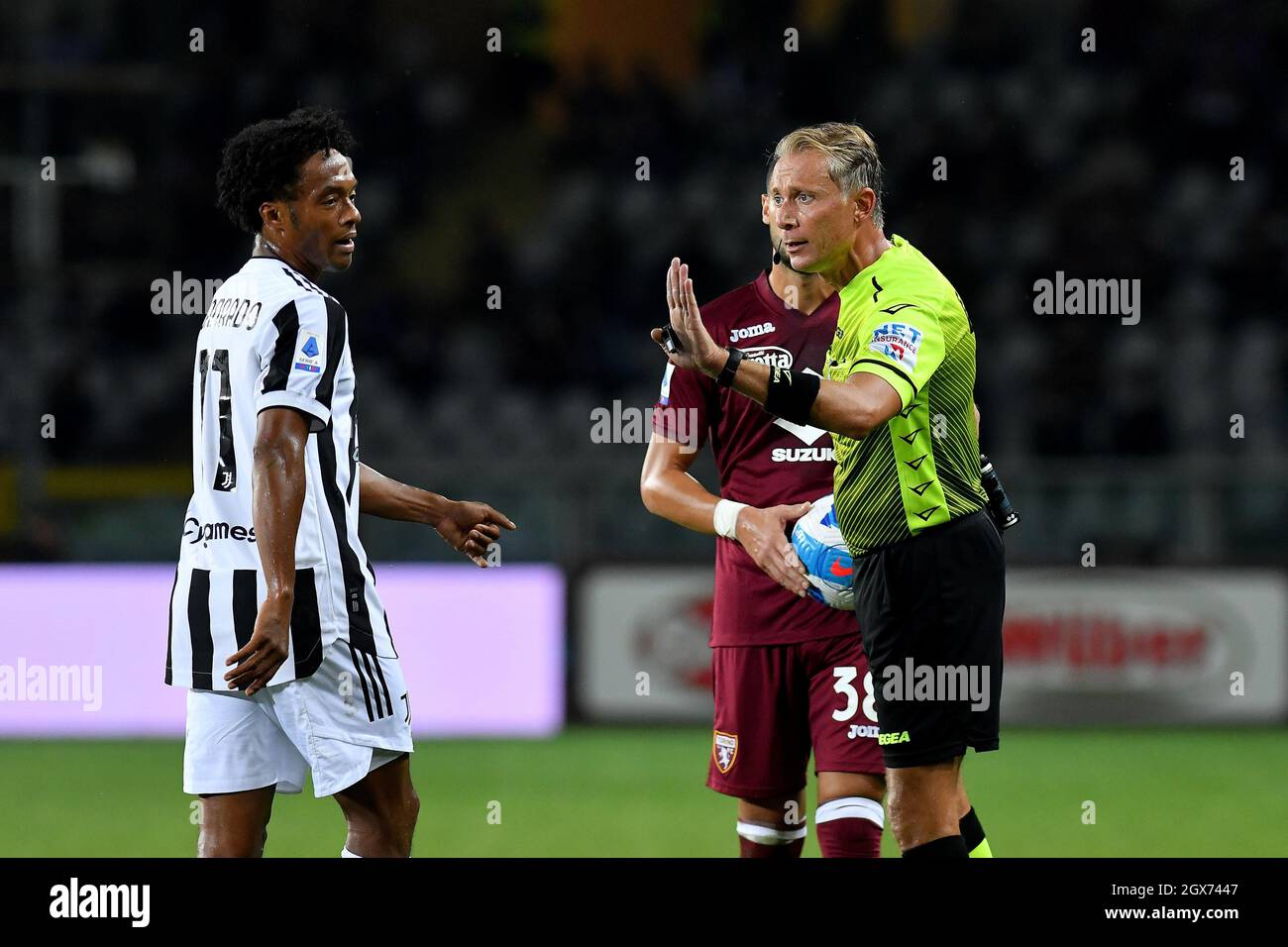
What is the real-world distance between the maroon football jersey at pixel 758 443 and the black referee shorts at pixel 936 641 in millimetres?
612

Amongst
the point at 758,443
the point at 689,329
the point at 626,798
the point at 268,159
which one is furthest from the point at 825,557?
the point at 626,798

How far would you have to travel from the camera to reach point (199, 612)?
3.98 metres

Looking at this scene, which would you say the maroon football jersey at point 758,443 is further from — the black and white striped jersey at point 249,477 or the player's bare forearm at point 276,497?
the player's bare forearm at point 276,497

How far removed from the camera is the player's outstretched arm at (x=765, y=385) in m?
3.77

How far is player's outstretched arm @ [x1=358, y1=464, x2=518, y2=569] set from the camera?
4371 millimetres

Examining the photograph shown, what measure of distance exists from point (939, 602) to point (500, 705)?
5.86 m

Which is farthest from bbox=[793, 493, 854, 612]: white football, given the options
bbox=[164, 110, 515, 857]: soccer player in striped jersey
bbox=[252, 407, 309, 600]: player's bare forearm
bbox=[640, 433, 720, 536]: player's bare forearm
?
bbox=[252, 407, 309, 600]: player's bare forearm

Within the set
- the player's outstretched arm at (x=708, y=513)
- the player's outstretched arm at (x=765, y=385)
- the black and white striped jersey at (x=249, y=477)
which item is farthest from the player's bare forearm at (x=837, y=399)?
the black and white striped jersey at (x=249, y=477)

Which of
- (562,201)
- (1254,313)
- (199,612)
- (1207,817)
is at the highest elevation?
(562,201)

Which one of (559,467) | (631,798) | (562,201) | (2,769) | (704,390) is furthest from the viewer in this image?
(562,201)

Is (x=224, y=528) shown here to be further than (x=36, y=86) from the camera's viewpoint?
No

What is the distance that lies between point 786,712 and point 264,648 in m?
1.60

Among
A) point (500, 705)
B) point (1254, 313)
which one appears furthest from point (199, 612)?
point (1254, 313)

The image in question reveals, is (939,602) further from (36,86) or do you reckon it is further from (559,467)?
(36,86)
